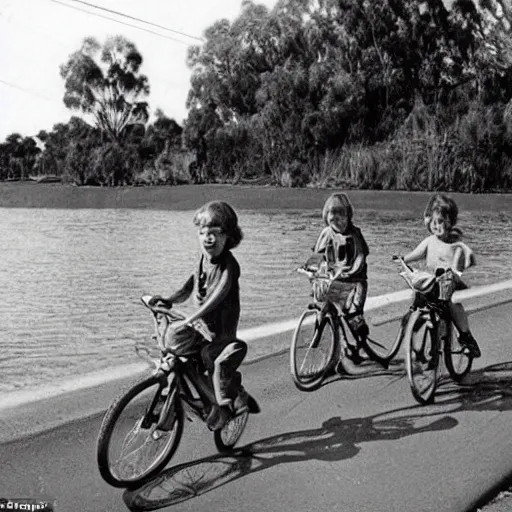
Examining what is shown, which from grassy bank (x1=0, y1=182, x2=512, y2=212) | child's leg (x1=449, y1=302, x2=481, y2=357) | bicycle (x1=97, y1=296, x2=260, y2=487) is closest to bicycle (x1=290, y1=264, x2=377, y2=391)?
child's leg (x1=449, y1=302, x2=481, y2=357)

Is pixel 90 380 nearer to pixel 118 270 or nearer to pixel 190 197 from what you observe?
pixel 190 197

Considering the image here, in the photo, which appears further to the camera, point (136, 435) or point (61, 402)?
point (61, 402)

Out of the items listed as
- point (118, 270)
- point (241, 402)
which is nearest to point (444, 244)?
point (241, 402)

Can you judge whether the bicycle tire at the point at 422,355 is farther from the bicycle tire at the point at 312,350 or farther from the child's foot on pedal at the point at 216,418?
the child's foot on pedal at the point at 216,418

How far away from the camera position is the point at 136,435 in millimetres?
2982

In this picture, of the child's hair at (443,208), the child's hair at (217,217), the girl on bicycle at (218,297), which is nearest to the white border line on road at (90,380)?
the girl on bicycle at (218,297)

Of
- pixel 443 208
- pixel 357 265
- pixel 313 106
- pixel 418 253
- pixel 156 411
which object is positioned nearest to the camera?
pixel 156 411

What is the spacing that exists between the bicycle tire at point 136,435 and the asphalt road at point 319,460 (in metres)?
0.06

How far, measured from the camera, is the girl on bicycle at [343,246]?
4.44m

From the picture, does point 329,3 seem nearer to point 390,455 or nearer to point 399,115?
point 399,115

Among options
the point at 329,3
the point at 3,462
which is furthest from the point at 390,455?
the point at 329,3

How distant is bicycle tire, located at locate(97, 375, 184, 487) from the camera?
113 inches

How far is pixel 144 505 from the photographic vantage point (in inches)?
114

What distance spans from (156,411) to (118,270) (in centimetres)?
635
